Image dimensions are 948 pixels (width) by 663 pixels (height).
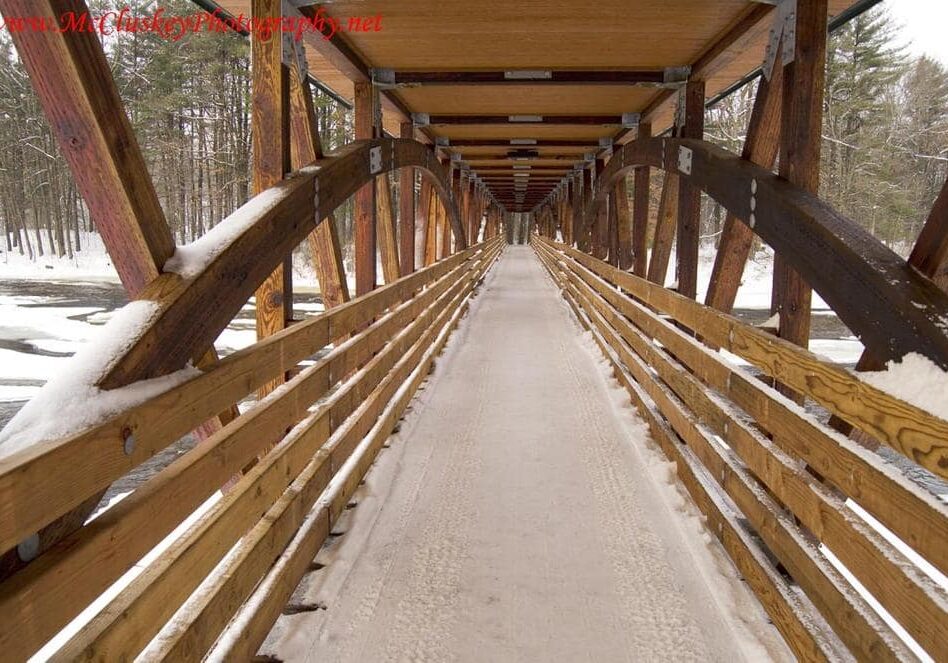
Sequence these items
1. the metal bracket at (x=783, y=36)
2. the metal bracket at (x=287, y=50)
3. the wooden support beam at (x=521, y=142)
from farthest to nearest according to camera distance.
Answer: the wooden support beam at (x=521, y=142), the metal bracket at (x=287, y=50), the metal bracket at (x=783, y=36)

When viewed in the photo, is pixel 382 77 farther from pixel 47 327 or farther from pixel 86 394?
pixel 47 327

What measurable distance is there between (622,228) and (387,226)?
12.8 ft

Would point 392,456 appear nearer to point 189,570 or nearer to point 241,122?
point 189,570

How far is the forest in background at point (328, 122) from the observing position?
28609 mm

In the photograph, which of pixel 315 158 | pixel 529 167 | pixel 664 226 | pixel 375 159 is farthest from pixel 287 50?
pixel 529 167

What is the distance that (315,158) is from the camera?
12.7 ft

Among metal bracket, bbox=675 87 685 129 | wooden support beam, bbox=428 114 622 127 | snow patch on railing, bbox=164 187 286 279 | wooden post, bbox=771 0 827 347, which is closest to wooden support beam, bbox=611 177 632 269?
wooden support beam, bbox=428 114 622 127

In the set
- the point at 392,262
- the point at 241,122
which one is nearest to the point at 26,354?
the point at 392,262

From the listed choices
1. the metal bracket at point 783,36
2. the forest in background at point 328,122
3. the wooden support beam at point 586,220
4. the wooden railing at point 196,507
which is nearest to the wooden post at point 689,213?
the metal bracket at point 783,36

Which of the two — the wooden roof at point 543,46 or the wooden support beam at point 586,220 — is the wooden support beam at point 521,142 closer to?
the wooden support beam at point 586,220

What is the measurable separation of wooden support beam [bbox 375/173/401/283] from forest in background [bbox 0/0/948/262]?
69.6ft

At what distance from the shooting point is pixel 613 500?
11.8ft

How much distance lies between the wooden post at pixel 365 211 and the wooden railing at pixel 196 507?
1.85 m

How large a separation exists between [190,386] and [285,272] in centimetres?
189
